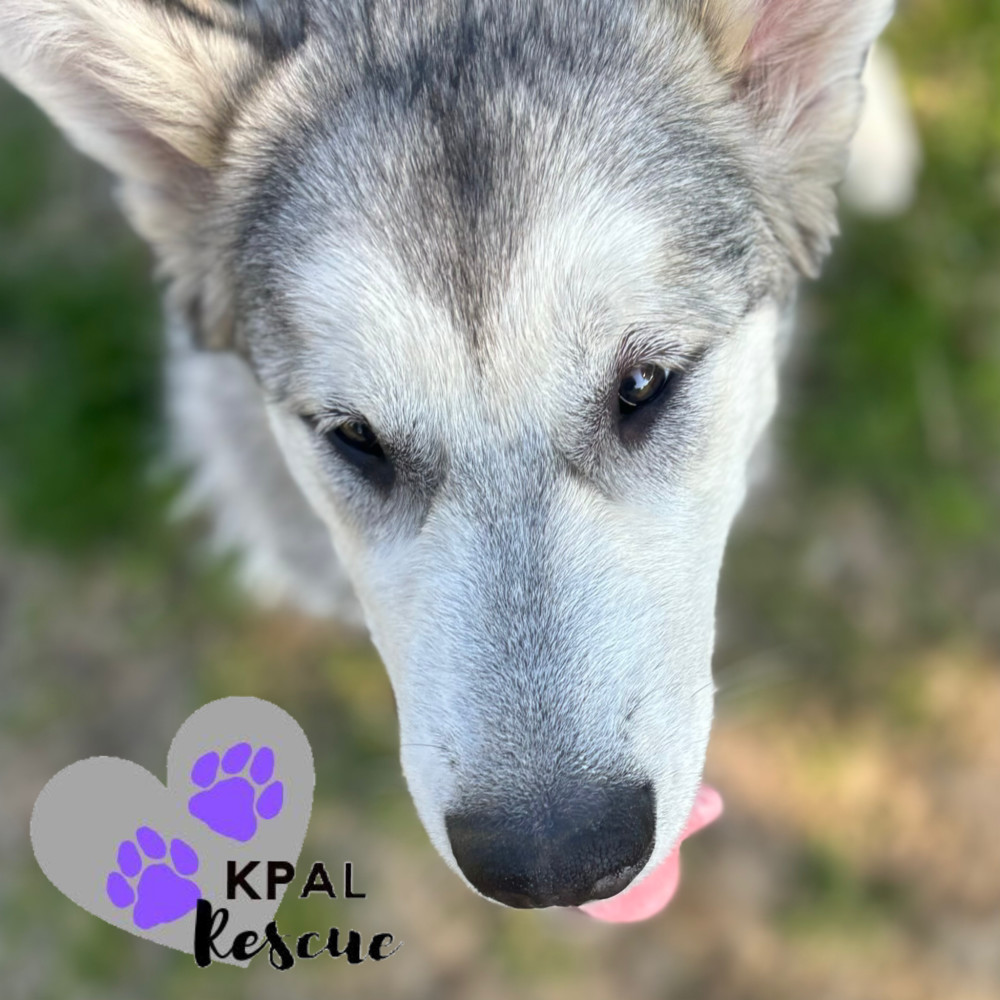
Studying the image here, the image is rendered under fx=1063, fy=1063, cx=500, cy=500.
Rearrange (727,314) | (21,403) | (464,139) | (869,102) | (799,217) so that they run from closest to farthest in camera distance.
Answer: (464,139) < (727,314) < (799,217) < (869,102) < (21,403)

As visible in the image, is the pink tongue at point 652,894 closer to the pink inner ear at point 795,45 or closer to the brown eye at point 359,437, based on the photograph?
the brown eye at point 359,437

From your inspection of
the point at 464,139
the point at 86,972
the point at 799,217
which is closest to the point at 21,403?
the point at 86,972

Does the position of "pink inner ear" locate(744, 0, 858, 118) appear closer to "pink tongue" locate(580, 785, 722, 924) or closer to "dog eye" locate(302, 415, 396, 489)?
"dog eye" locate(302, 415, 396, 489)

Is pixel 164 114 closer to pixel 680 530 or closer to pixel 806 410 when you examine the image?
pixel 680 530

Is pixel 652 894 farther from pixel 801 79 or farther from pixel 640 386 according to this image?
pixel 801 79

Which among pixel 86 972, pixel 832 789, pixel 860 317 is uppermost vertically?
pixel 860 317

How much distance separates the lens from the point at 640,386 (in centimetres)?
252

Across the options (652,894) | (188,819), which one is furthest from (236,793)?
(652,894)

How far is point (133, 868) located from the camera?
106 inches

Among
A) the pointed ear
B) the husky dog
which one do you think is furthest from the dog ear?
the pointed ear

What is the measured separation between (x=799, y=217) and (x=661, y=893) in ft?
6.14

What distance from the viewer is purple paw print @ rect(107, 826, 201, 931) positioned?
2.67 metres

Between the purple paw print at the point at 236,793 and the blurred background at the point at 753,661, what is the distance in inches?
81.9

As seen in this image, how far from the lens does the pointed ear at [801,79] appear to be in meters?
2.54
